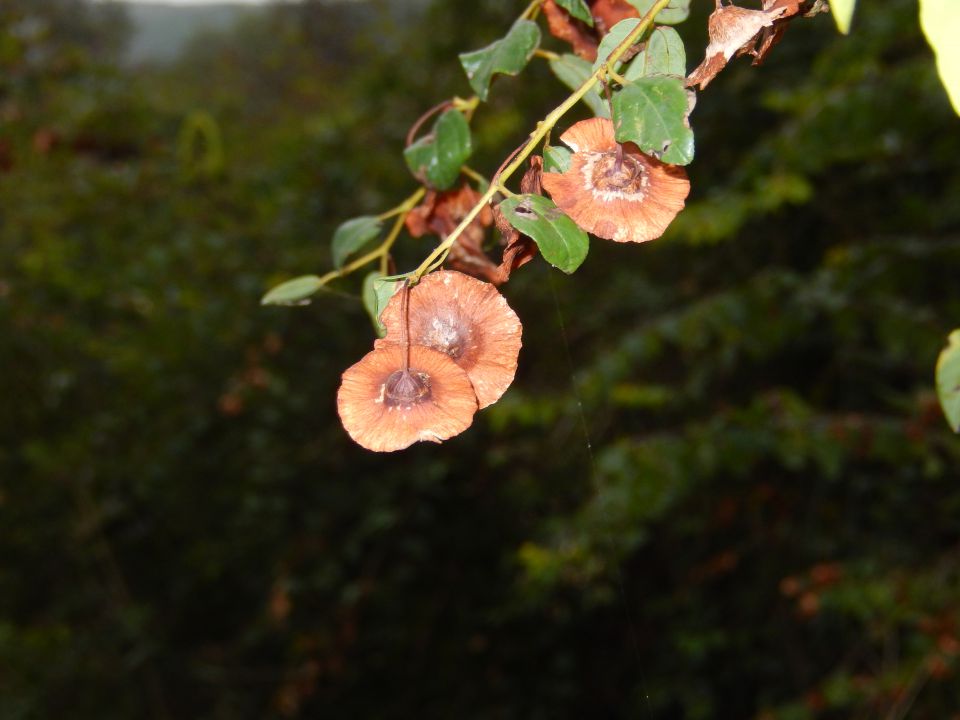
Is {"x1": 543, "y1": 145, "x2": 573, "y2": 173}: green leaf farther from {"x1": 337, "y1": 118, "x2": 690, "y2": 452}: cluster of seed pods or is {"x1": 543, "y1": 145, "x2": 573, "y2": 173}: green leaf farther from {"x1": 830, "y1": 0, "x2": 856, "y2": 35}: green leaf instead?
{"x1": 830, "y1": 0, "x2": 856, "y2": 35}: green leaf

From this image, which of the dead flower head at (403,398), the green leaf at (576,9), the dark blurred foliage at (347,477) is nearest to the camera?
the dead flower head at (403,398)

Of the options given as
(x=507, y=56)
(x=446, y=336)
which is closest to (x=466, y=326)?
(x=446, y=336)

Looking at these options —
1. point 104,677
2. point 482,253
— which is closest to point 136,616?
point 104,677

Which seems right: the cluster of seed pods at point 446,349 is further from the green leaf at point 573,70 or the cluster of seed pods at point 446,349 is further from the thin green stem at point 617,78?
the green leaf at point 573,70

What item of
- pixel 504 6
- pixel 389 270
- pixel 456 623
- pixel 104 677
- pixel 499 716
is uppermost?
pixel 389 270

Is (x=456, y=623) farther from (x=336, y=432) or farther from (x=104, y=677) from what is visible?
(x=104, y=677)

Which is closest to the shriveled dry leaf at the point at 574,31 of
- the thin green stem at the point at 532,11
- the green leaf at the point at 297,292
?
the thin green stem at the point at 532,11

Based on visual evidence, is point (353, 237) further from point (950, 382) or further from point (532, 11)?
point (950, 382)
